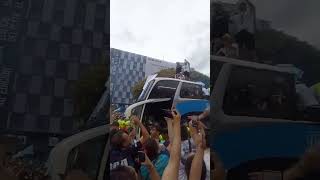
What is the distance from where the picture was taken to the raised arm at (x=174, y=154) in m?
3.52

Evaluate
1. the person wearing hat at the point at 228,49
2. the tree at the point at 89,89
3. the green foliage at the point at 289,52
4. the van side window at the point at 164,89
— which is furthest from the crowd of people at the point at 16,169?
the green foliage at the point at 289,52

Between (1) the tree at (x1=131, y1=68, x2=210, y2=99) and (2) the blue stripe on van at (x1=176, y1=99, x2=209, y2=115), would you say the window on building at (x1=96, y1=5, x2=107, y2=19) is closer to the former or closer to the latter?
(1) the tree at (x1=131, y1=68, x2=210, y2=99)

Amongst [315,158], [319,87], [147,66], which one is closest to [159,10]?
[147,66]

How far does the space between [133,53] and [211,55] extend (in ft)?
1.91

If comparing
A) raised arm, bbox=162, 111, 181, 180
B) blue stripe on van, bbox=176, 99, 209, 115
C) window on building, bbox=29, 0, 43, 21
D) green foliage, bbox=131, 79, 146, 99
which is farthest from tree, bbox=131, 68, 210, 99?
window on building, bbox=29, 0, 43, 21

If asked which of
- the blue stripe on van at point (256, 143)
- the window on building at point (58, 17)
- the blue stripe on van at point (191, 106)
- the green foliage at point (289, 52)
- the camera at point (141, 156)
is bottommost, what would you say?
the camera at point (141, 156)

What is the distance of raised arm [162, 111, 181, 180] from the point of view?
3.52 m

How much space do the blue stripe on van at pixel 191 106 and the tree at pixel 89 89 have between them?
1.95ft

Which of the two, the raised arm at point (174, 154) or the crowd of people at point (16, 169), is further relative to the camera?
the raised arm at point (174, 154)

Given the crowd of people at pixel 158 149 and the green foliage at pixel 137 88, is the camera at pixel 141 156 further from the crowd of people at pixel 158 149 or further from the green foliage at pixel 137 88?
the green foliage at pixel 137 88

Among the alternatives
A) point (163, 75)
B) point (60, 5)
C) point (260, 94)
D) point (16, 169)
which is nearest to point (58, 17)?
point (60, 5)

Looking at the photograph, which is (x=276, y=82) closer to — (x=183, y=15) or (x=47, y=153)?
(x=183, y=15)

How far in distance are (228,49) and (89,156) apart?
4.26 ft

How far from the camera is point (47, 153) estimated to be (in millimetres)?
3465
